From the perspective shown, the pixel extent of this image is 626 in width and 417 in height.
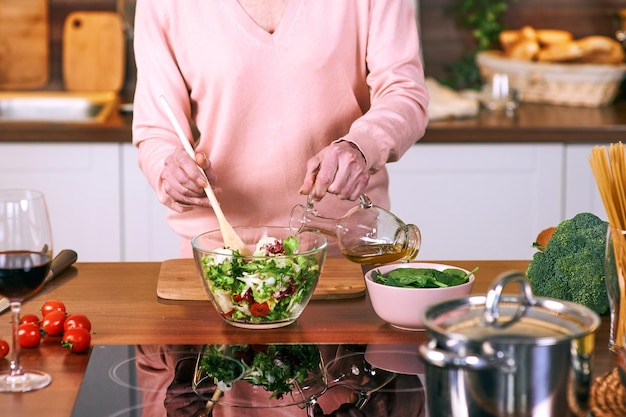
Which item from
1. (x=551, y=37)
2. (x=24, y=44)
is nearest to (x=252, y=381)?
(x=551, y=37)

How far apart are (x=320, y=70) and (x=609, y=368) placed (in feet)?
2.63

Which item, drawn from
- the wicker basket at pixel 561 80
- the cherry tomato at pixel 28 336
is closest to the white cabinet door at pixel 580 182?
the wicker basket at pixel 561 80

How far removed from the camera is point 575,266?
133cm

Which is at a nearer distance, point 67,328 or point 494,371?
point 494,371

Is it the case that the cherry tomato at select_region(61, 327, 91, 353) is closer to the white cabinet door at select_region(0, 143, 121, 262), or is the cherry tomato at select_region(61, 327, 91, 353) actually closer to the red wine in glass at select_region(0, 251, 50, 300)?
the red wine in glass at select_region(0, 251, 50, 300)

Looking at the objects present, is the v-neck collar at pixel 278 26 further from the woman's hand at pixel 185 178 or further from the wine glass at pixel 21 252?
the wine glass at pixel 21 252

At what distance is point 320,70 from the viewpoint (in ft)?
5.73

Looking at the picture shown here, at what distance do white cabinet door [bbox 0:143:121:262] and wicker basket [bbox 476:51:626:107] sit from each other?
50.1 inches

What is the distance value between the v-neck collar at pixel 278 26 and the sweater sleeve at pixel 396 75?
0.14 meters

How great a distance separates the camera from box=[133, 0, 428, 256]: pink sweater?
5.69 ft

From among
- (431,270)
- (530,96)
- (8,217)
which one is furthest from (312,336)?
(530,96)

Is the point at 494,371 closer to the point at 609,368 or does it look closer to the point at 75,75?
the point at 609,368

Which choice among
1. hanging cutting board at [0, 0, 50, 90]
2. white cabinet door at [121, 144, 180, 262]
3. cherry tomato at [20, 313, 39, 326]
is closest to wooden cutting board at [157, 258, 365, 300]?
cherry tomato at [20, 313, 39, 326]

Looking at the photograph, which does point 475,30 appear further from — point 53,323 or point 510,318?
point 510,318
